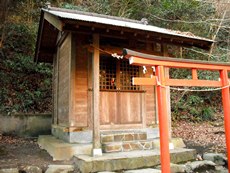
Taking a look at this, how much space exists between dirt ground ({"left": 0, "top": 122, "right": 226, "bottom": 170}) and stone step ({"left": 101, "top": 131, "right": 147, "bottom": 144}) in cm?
131

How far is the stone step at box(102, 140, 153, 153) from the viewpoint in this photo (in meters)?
6.71

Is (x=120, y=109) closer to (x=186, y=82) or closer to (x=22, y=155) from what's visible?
(x=186, y=82)

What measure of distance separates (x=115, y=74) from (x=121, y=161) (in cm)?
315

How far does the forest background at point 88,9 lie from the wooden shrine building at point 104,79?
15.6 feet

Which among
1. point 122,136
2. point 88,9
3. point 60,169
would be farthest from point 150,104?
point 88,9

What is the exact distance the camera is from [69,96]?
24.0 feet

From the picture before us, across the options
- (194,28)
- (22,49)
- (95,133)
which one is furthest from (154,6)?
(95,133)

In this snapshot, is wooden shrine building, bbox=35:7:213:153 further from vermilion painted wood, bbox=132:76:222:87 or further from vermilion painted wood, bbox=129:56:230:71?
vermilion painted wood, bbox=132:76:222:87

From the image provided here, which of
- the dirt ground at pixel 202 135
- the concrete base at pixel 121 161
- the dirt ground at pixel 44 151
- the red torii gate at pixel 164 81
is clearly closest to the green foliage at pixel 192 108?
the dirt ground at pixel 202 135

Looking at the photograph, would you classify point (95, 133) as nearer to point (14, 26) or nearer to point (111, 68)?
point (111, 68)

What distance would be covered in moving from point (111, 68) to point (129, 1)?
10.3 metres

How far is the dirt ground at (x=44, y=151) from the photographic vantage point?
642 cm

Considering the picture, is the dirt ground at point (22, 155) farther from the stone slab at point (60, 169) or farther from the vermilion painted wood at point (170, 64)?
the vermilion painted wood at point (170, 64)

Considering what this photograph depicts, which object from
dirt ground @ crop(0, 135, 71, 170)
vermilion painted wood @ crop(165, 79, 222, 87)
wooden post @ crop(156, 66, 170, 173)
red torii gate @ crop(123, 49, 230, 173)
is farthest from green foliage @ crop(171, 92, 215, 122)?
wooden post @ crop(156, 66, 170, 173)
